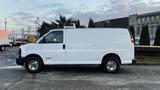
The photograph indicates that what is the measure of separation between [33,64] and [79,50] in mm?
2303

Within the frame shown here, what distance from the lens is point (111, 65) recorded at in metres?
14.0

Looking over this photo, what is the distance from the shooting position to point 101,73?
14.0 m

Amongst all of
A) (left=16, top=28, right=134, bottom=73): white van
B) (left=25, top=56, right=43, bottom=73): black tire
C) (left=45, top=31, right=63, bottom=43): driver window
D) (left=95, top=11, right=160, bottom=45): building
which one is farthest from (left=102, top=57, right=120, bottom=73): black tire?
(left=95, top=11, right=160, bottom=45): building

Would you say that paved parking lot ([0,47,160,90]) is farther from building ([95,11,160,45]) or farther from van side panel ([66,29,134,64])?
building ([95,11,160,45])

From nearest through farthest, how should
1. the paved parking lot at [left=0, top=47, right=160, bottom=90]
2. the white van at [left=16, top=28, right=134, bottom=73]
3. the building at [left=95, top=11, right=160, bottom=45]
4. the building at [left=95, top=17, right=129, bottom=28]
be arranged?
the paved parking lot at [left=0, top=47, right=160, bottom=90]
the white van at [left=16, top=28, right=134, bottom=73]
the building at [left=95, top=11, right=160, bottom=45]
the building at [left=95, top=17, right=129, bottom=28]

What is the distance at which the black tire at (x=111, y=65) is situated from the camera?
46.0 ft

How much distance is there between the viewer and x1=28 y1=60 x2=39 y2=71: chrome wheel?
1399cm

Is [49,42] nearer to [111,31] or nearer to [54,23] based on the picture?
[111,31]

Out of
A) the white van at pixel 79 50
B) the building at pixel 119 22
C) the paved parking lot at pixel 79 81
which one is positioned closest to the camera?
the paved parking lot at pixel 79 81

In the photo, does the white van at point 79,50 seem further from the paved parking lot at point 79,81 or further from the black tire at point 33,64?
the paved parking lot at point 79,81

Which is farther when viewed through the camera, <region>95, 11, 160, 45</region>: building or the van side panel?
<region>95, 11, 160, 45</region>: building

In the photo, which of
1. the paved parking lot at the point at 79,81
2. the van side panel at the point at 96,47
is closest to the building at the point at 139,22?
the van side panel at the point at 96,47

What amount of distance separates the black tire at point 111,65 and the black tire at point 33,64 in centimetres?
308

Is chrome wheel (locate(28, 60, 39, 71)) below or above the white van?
below
